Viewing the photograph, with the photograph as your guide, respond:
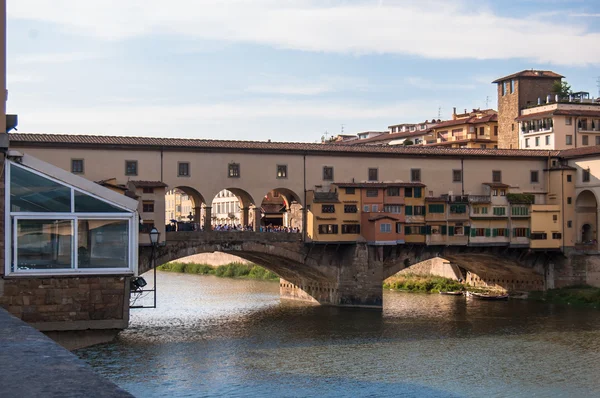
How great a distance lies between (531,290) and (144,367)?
28103mm

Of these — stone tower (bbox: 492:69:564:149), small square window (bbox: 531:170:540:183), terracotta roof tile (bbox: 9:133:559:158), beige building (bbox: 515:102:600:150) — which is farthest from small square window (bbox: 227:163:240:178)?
stone tower (bbox: 492:69:564:149)

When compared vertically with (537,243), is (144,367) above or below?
below

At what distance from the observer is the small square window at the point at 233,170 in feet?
135

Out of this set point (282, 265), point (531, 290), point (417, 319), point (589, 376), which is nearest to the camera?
point (589, 376)

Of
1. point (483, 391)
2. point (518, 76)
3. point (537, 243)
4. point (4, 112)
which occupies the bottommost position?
point (483, 391)

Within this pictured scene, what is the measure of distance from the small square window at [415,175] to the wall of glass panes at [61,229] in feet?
97.1

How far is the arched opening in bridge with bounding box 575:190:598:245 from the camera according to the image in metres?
47.8

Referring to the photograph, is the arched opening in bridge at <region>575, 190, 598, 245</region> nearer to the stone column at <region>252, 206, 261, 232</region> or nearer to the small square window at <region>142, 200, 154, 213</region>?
the stone column at <region>252, 206, 261, 232</region>

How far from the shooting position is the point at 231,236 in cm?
4028

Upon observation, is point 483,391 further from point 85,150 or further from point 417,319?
point 85,150

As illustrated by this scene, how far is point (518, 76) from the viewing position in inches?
2574

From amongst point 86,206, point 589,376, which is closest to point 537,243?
point 589,376

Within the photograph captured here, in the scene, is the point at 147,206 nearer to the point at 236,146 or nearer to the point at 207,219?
the point at 207,219

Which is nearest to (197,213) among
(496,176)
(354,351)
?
(354,351)
